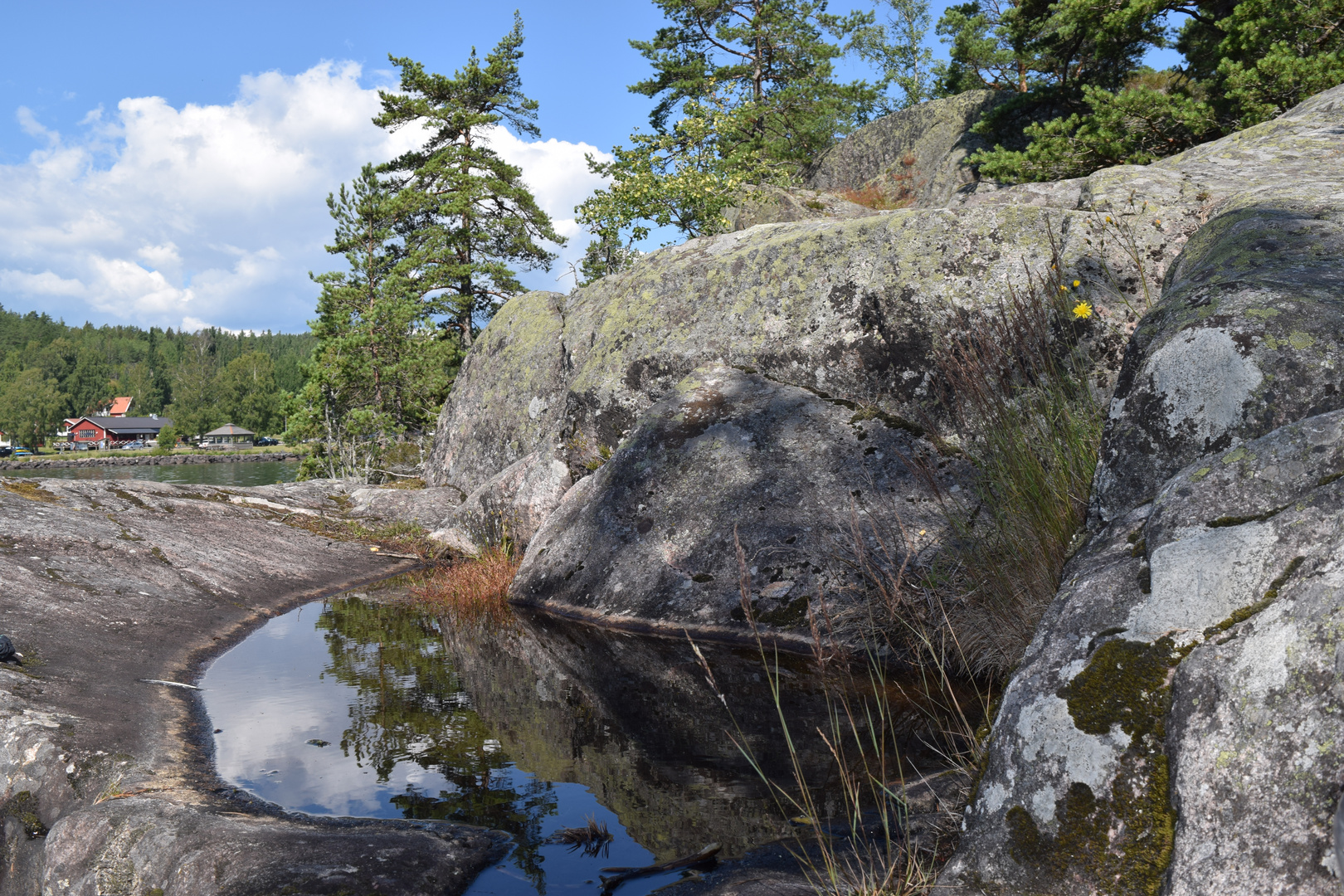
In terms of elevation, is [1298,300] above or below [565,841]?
above

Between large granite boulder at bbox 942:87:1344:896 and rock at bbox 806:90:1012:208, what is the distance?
2021 cm

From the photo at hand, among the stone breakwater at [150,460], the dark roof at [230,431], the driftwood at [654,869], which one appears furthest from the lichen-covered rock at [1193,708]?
the dark roof at [230,431]

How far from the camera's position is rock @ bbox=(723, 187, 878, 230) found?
18156 millimetres

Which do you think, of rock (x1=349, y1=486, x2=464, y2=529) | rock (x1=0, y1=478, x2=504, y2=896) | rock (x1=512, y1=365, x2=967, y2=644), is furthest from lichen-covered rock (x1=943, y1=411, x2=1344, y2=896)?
rock (x1=349, y1=486, x2=464, y2=529)

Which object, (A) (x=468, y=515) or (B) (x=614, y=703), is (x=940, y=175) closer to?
(A) (x=468, y=515)

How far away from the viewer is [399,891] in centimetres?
275

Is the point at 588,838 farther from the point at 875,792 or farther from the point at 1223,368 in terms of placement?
the point at 1223,368

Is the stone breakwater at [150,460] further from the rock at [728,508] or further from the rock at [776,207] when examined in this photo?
the rock at [728,508]

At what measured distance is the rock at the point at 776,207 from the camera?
59.6 ft

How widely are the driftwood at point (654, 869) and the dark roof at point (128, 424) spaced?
119 metres

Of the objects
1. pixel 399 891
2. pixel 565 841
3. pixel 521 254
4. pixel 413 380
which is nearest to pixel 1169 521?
pixel 565 841

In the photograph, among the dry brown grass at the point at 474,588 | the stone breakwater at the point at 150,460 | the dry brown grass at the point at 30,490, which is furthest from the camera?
the stone breakwater at the point at 150,460

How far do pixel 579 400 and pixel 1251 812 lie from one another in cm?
862

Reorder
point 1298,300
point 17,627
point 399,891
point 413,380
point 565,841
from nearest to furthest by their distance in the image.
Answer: point 399,891, point 1298,300, point 565,841, point 17,627, point 413,380
